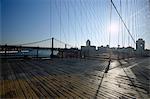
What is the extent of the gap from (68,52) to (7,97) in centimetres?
1705

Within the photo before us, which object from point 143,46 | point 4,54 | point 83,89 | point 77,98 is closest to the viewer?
point 77,98

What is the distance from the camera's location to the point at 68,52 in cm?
2067

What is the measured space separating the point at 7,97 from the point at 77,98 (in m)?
1.70

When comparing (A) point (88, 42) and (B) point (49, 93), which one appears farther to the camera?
(A) point (88, 42)

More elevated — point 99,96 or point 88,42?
point 88,42

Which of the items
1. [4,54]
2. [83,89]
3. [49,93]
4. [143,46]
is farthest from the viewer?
[143,46]

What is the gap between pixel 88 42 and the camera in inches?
1142

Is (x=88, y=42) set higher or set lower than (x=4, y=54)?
higher

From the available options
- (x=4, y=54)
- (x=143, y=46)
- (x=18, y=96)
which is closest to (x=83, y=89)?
(x=18, y=96)

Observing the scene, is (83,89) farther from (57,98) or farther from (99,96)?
(57,98)

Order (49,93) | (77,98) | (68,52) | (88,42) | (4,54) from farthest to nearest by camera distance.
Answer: (88,42)
(68,52)
(4,54)
(49,93)
(77,98)

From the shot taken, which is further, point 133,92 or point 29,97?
point 133,92

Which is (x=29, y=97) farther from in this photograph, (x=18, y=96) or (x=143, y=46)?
(x=143, y=46)

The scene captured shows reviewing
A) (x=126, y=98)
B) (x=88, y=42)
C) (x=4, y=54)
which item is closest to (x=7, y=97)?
(x=126, y=98)
